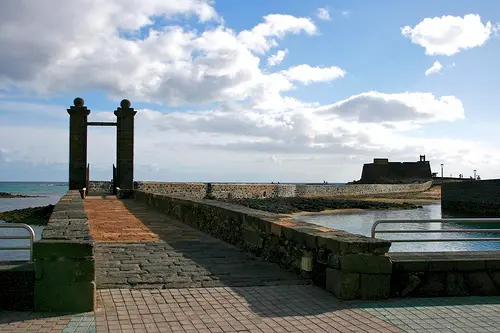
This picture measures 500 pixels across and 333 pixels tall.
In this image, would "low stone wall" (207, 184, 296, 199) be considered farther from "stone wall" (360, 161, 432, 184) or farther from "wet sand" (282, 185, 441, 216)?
"stone wall" (360, 161, 432, 184)

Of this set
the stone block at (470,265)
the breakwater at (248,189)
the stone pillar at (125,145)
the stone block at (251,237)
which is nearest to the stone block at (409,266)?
the stone block at (470,265)

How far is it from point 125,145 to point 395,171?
73388mm

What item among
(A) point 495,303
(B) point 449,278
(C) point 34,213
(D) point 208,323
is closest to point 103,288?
(D) point 208,323

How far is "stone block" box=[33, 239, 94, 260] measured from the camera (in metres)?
5.15

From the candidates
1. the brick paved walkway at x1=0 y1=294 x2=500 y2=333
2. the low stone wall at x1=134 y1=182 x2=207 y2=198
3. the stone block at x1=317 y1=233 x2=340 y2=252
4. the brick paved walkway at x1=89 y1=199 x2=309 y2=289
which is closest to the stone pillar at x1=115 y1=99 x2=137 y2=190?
the low stone wall at x1=134 y1=182 x2=207 y2=198

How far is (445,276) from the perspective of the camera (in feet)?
20.3

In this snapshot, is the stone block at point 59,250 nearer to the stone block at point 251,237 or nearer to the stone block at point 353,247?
the stone block at point 353,247

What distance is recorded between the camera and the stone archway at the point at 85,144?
28.9 metres

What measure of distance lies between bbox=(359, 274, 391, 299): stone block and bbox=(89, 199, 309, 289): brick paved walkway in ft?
3.28

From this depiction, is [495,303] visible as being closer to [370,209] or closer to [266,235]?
[266,235]

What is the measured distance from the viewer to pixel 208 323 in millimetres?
4914

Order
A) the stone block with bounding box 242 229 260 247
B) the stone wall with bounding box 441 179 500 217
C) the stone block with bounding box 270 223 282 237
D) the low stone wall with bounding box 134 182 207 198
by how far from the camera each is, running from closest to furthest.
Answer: the stone block with bounding box 270 223 282 237
the stone block with bounding box 242 229 260 247
the low stone wall with bounding box 134 182 207 198
the stone wall with bounding box 441 179 500 217

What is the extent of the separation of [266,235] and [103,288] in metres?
2.92

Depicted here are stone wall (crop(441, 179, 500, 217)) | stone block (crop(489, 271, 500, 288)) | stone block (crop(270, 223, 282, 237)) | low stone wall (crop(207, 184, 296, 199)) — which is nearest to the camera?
stone block (crop(489, 271, 500, 288))
